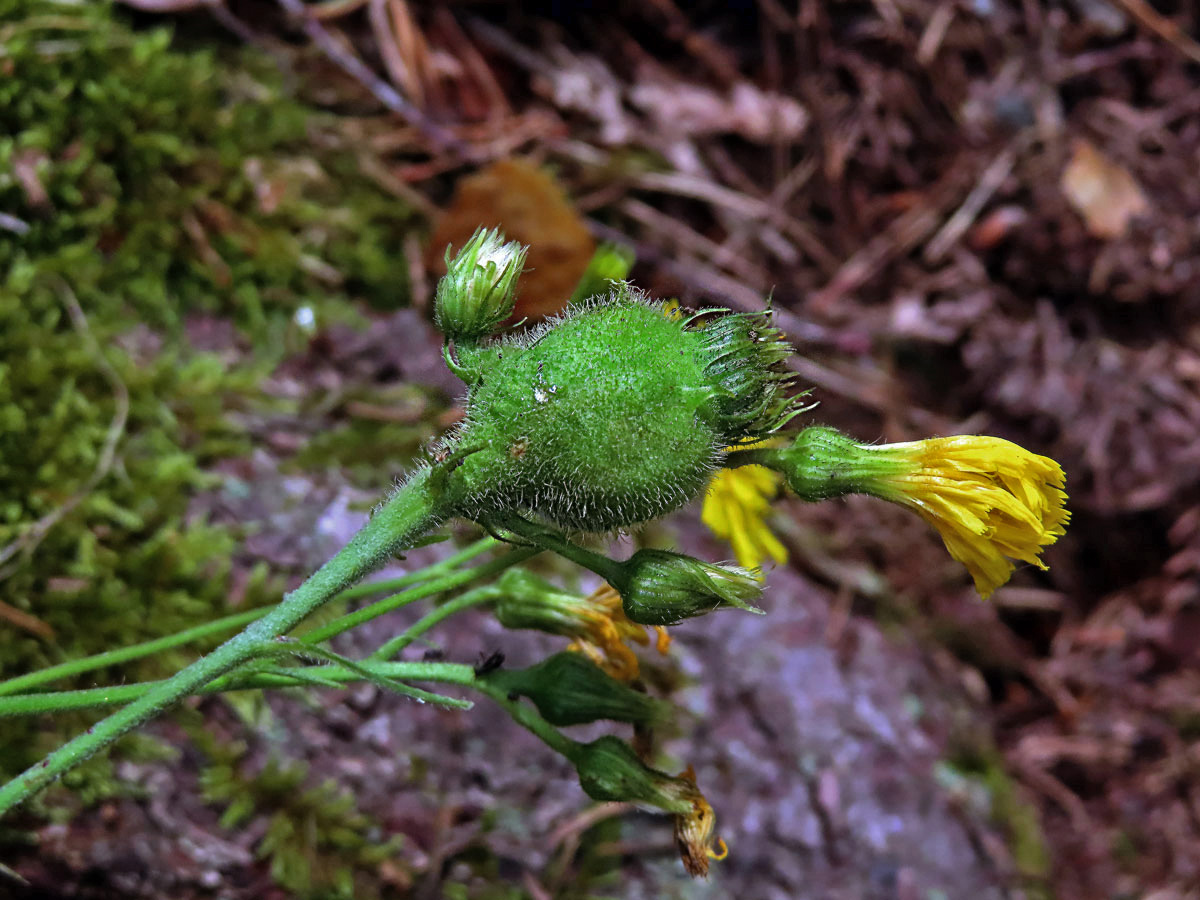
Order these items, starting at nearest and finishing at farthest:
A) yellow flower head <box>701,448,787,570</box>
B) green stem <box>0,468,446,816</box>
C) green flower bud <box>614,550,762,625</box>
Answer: green stem <box>0,468,446,816</box> < green flower bud <box>614,550,762,625</box> < yellow flower head <box>701,448,787,570</box>

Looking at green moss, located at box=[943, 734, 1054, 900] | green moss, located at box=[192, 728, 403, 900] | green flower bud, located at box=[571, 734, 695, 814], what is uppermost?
green flower bud, located at box=[571, 734, 695, 814]

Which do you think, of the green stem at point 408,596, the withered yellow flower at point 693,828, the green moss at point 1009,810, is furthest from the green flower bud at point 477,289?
the green moss at point 1009,810

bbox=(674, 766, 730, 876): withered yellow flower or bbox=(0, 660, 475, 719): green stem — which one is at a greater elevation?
bbox=(0, 660, 475, 719): green stem

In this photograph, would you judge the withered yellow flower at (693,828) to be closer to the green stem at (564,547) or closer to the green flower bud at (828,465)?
the green stem at (564,547)

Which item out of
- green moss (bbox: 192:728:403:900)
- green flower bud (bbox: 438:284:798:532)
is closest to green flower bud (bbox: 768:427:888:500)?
green flower bud (bbox: 438:284:798:532)

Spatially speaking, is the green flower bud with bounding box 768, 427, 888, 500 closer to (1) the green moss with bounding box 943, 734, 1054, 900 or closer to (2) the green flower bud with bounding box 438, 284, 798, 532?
(2) the green flower bud with bounding box 438, 284, 798, 532

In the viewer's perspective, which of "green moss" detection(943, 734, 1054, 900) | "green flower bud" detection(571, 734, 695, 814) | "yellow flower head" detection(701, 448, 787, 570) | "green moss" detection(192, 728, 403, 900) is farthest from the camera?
"green moss" detection(943, 734, 1054, 900)

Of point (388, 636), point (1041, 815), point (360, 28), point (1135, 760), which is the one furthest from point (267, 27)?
point (1135, 760)
